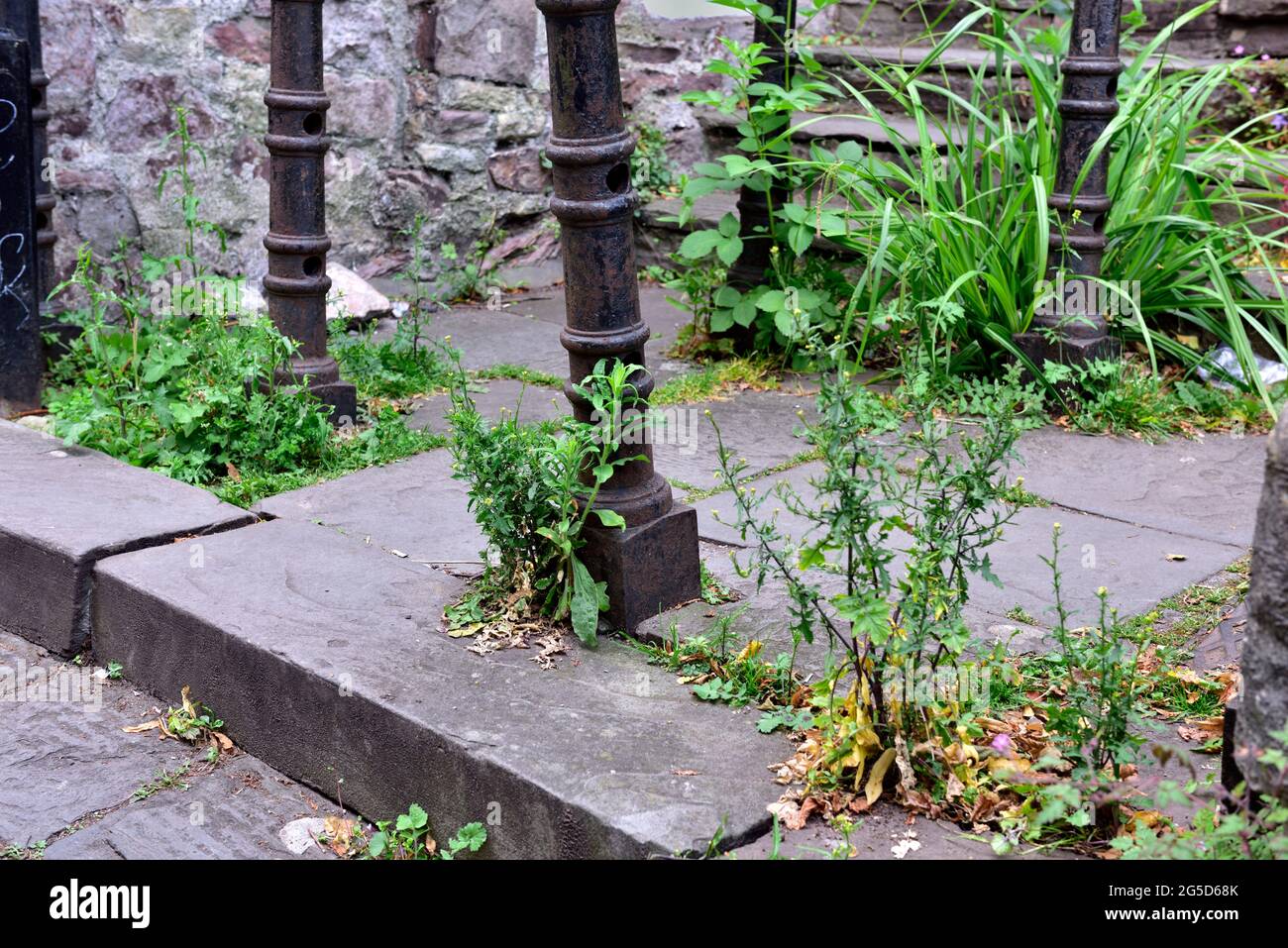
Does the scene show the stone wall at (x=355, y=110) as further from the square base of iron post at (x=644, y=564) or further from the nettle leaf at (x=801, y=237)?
the square base of iron post at (x=644, y=564)

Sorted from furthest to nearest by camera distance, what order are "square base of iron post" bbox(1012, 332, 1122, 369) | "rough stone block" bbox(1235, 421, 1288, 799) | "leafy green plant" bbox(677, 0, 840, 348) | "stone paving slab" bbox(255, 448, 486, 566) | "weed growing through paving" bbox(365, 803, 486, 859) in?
"leafy green plant" bbox(677, 0, 840, 348) < "square base of iron post" bbox(1012, 332, 1122, 369) < "stone paving slab" bbox(255, 448, 486, 566) < "weed growing through paving" bbox(365, 803, 486, 859) < "rough stone block" bbox(1235, 421, 1288, 799)

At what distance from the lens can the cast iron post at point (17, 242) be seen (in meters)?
3.58

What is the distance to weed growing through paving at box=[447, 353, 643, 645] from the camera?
7.68 ft

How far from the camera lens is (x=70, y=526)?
2.85 metres

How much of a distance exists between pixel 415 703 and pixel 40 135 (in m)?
2.84

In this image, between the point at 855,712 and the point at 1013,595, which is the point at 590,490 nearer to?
the point at 855,712

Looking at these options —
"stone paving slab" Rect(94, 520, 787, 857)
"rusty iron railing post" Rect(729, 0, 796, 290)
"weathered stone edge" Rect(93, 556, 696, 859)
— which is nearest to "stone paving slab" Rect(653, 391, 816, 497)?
"rusty iron railing post" Rect(729, 0, 796, 290)

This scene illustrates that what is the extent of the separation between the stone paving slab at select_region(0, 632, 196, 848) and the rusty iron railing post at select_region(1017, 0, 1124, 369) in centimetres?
262

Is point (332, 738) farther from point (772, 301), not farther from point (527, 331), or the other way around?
point (527, 331)

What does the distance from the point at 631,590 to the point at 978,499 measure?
69cm

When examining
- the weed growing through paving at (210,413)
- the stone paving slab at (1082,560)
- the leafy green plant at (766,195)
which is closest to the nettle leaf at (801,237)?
the leafy green plant at (766,195)

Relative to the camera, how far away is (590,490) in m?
2.40

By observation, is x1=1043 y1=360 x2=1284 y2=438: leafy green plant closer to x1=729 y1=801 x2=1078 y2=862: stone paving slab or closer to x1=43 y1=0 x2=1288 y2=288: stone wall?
x1=43 y1=0 x2=1288 y2=288: stone wall

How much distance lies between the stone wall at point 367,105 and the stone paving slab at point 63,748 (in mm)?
2140
